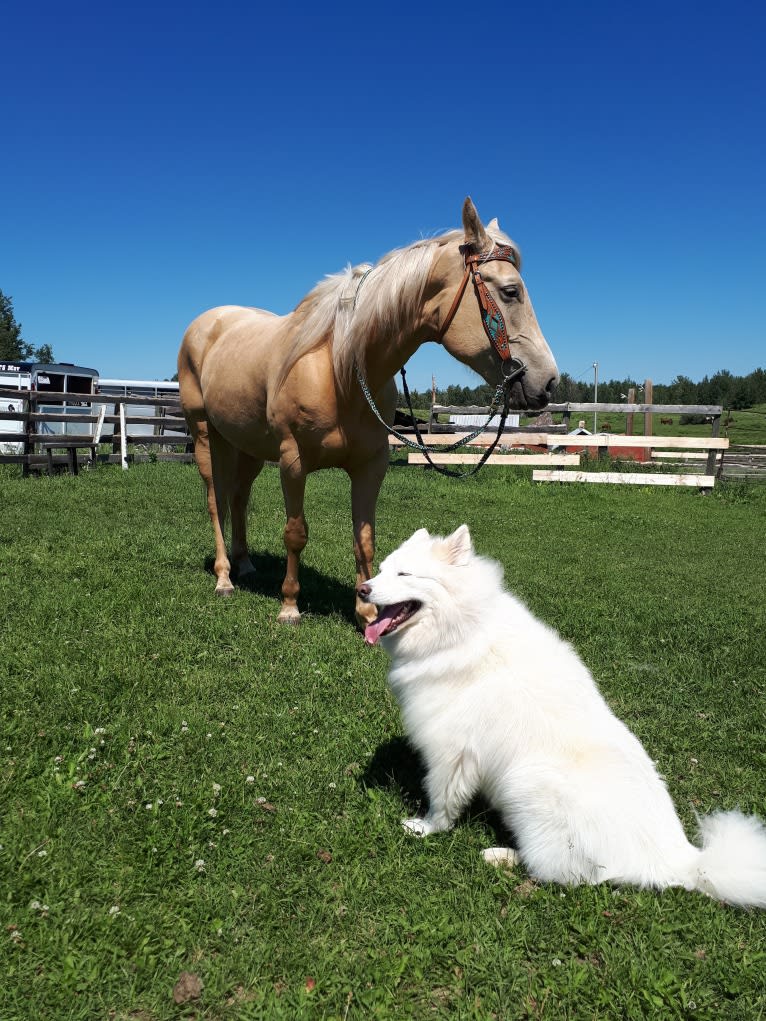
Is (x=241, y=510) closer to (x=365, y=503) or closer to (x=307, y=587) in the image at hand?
(x=307, y=587)

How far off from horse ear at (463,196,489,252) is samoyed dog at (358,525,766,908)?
243cm

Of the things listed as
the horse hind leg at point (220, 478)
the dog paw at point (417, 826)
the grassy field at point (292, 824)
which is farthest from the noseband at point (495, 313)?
the horse hind leg at point (220, 478)

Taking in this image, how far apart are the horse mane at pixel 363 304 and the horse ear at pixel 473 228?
0.09 meters

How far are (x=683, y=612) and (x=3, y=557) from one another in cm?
759

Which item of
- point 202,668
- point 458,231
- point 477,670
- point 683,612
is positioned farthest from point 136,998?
point 683,612

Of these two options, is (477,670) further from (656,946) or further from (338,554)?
(338,554)

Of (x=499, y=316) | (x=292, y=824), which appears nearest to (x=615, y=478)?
(x=499, y=316)

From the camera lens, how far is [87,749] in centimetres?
376

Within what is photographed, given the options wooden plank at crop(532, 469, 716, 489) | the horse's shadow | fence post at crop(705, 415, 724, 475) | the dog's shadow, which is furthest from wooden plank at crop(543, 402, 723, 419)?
the dog's shadow

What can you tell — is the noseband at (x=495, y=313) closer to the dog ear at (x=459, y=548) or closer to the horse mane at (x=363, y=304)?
the horse mane at (x=363, y=304)

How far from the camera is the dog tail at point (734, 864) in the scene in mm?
2568

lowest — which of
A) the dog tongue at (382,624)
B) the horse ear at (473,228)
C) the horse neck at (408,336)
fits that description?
the dog tongue at (382,624)

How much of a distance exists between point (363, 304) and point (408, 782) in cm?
358

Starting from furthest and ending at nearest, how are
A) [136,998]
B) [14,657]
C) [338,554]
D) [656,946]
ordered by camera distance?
[338,554] < [14,657] < [656,946] < [136,998]
